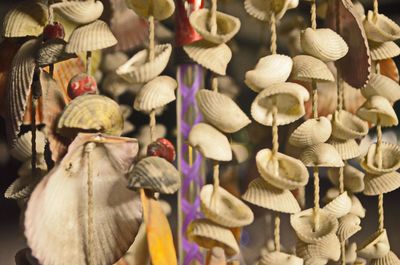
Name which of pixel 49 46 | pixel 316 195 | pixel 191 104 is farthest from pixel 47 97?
pixel 316 195

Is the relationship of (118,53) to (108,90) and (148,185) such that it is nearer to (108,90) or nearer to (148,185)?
(108,90)

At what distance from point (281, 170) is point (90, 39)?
0.67ft

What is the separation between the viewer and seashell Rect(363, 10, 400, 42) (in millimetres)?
668

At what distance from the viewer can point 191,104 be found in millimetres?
684

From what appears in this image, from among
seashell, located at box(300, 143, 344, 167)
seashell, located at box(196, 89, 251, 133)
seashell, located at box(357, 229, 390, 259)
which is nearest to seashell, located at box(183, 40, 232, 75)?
seashell, located at box(196, 89, 251, 133)

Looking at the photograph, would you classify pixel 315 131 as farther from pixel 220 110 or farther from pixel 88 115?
pixel 88 115

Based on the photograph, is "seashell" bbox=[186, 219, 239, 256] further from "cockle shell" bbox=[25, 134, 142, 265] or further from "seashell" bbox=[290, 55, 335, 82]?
"seashell" bbox=[290, 55, 335, 82]

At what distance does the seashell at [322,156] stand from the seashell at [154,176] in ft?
0.47

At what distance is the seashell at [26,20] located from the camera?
61cm

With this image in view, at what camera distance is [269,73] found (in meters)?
0.59

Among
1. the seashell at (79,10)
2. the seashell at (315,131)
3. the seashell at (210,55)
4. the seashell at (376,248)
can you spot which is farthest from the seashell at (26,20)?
the seashell at (376,248)

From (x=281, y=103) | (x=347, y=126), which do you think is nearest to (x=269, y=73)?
(x=281, y=103)

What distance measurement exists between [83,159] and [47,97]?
0.07 metres

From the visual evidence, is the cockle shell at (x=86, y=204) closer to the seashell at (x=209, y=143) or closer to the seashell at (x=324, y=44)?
the seashell at (x=209, y=143)
